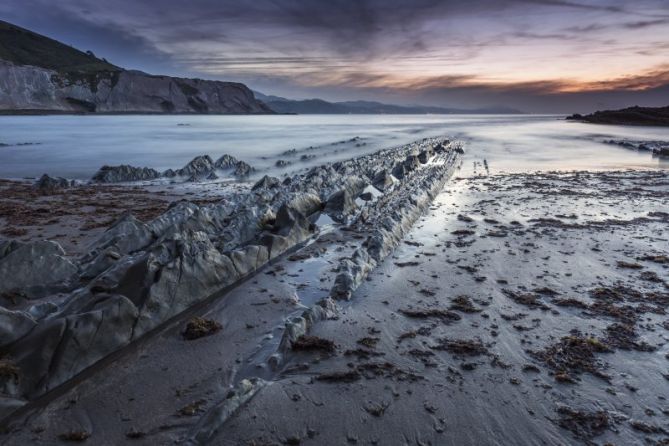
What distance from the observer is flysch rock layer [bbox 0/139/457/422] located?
13.0 feet

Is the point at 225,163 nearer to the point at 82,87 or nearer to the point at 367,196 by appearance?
the point at 367,196

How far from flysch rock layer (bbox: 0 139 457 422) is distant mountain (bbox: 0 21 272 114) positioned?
367 feet

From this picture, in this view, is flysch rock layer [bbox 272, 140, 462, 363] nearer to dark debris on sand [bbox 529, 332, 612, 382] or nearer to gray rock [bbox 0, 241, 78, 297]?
dark debris on sand [bbox 529, 332, 612, 382]

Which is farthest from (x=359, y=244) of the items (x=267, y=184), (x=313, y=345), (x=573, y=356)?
(x=267, y=184)

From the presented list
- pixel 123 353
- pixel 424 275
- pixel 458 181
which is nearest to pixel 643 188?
pixel 458 181

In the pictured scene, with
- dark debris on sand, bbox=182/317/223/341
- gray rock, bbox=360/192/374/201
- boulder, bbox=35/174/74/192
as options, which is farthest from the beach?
boulder, bbox=35/174/74/192

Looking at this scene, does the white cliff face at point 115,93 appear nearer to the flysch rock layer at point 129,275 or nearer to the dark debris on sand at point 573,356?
the flysch rock layer at point 129,275

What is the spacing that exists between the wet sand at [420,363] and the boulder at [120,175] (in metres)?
13.0

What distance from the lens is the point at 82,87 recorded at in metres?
116

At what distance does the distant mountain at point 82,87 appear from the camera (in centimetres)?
9938

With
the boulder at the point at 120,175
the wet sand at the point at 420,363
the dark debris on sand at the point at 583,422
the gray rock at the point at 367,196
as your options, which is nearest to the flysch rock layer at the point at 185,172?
the boulder at the point at 120,175

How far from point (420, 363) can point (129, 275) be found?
367cm

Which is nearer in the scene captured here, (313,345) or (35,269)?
(313,345)

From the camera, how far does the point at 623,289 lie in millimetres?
5887
